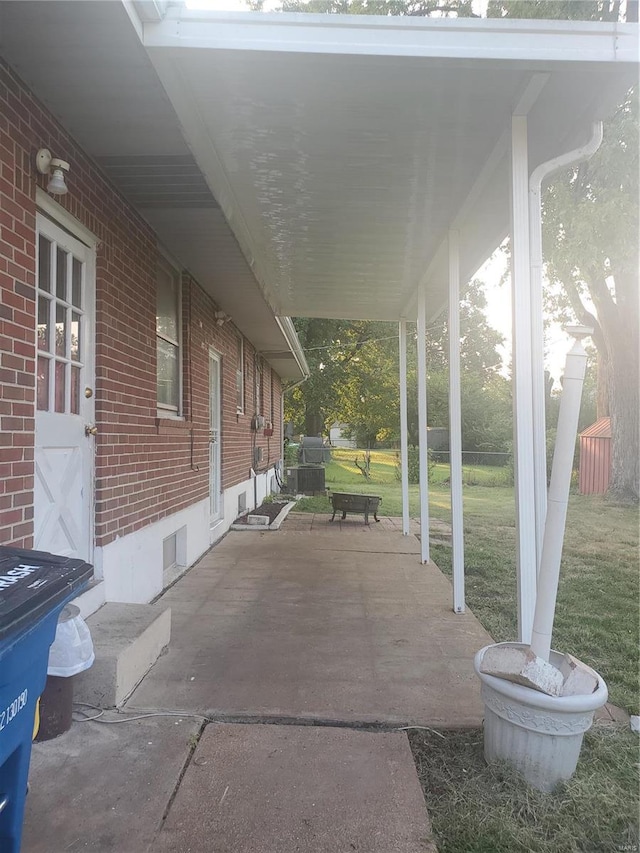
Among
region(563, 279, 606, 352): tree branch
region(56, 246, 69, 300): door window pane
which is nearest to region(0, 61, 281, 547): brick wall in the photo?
region(56, 246, 69, 300): door window pane

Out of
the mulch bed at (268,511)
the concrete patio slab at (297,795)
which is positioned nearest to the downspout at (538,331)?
the concrete patio slab at (297,795)

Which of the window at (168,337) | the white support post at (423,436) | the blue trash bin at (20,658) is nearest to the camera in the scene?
the blue trash bin at (20,658)

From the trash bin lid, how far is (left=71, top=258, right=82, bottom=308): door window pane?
2042mm

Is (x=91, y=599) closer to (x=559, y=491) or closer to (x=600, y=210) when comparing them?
(x=559, y=491)

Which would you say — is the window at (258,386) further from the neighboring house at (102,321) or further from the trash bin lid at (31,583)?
the trash bin lid at (31,583)

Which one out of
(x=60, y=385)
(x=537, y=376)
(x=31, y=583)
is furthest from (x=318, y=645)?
(x=31, y=583)

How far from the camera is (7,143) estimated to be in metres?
2.56

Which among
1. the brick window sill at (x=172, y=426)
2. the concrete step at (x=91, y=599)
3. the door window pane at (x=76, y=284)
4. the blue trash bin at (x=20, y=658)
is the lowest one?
the concrete step at (x=91, y=599)

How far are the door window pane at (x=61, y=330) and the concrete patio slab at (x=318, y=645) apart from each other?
198 centimetres

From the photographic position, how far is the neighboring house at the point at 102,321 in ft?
8.54

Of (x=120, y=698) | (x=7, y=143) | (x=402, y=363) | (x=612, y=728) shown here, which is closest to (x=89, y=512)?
(x=120, y=698)

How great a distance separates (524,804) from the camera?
2.13 meters

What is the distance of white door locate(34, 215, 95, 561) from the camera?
3041 mm

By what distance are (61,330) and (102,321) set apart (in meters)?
0.38
